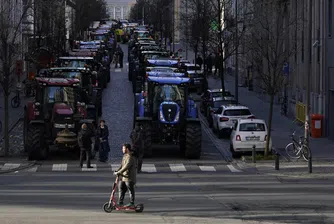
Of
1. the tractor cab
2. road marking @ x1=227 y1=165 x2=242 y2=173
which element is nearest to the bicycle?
road marking @ x1=227 y1=165 x2=242 y2=173

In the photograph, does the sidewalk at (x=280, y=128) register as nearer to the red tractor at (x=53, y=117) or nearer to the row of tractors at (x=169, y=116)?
the row of tractors at (x=169, y=116)

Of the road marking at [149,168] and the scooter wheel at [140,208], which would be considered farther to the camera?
the road marking at [149,168]

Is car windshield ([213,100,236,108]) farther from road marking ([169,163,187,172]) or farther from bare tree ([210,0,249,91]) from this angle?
road marking ([169,163,187,172])

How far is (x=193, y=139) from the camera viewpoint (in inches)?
1337

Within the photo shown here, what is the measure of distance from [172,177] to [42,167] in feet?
17.5

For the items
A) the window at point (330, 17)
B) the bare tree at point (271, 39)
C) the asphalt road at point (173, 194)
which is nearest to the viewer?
the asphalt road at point (173, 194)

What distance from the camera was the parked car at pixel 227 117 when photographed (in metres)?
41.1

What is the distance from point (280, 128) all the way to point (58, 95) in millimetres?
14308

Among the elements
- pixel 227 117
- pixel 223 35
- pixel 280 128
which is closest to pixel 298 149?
pixel 227 117

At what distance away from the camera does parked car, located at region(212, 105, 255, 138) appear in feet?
135

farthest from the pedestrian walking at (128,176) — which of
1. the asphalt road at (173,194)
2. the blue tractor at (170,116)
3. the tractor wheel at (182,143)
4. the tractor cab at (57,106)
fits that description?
the tractor wheel at (182,143)

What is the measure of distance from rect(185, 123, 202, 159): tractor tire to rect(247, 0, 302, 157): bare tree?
3896 mm

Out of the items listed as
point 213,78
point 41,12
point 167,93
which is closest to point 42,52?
point 41,12

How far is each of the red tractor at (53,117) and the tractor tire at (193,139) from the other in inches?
139
